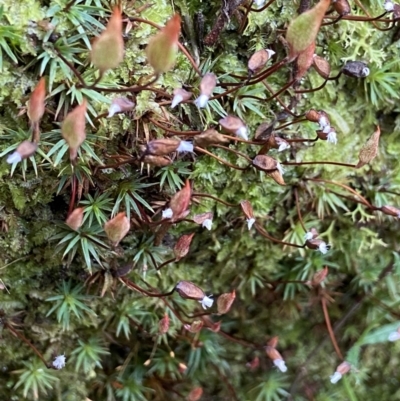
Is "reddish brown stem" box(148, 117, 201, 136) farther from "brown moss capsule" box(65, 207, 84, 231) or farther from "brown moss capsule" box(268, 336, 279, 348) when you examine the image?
"brown moss capsule" box(268, 336, 279, 348)

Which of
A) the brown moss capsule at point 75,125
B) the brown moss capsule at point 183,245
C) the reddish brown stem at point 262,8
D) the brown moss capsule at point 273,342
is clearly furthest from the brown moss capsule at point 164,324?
the reddish brown stem at point 262,8

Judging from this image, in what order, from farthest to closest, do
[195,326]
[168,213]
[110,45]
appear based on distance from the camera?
1. [195,326]
2. [168,213]
3. [110,45]

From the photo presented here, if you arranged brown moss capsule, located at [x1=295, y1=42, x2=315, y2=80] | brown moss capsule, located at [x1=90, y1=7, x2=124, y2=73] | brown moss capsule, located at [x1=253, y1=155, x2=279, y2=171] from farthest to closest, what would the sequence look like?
brown moss capsule, located at [x1=253, y1=155, x2=279, y2=171]
brown moss capsule, located at [x1=295, y1=42, x2=315, y2=80]
brown moss capsule, located at [x1=90, y1=7, x2=124, y2=73]

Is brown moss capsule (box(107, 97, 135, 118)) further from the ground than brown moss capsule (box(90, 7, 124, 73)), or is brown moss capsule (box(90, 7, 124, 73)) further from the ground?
brown moss capsule (box(90, 7, 124, 73))

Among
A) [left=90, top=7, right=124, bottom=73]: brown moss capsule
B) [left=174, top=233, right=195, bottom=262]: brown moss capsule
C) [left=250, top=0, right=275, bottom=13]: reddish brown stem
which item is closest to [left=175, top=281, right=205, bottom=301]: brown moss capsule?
[left=174, top=233, right=195, bottom=262]: brown moss capsule

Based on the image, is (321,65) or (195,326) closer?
(321,65)

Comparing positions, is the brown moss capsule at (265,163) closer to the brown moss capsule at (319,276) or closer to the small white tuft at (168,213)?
the small white tuft at (168,213)

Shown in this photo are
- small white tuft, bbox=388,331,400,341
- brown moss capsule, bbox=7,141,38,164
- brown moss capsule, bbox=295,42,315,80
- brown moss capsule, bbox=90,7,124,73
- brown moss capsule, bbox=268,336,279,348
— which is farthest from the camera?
brown moss capsule, bbox=268,336,279,348

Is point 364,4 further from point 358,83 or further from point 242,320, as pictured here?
point 242,320

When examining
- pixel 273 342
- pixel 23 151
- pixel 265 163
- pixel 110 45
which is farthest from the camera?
pixel 273 342

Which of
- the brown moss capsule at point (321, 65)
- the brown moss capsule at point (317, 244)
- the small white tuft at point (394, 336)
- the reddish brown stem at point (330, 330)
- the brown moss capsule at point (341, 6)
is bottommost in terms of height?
the reddish brown stem at point (330, 330)

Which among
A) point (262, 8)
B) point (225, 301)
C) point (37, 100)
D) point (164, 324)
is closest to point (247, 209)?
point (225, 301)

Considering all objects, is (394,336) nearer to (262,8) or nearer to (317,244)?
(317,244)
